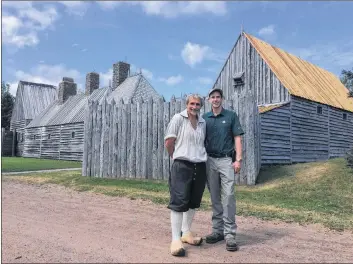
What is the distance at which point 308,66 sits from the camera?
23.5m

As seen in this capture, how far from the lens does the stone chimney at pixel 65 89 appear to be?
1288 inches

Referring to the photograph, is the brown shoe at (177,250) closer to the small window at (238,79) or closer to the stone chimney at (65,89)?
the small window at (238,79)

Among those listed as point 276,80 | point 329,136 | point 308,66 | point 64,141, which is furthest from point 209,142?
point 64,141

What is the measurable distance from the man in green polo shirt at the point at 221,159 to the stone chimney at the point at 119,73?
918 inches

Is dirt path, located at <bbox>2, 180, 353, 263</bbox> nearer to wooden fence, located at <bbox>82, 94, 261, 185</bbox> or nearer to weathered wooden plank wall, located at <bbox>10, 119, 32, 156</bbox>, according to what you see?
wooden fence, located at <bbox>82, 94, 261, 185</bbox>

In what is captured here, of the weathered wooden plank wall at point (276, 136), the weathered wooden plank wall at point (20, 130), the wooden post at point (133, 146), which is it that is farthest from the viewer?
the weathered wooden plank wall at point (20, 130)

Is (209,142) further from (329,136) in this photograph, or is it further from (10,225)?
(329,136)

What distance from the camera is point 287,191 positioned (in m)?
9.14

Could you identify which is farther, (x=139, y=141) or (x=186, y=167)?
(x=139, y=141)

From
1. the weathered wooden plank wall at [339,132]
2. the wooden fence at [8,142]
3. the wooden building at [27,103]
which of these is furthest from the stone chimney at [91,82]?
the weathered wooden plank wall at [339,132]

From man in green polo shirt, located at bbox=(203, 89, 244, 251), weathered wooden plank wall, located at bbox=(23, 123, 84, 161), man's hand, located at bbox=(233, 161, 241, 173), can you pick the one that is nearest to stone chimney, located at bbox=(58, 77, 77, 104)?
weathered wooden plank wall, located at bbox=(23, 123, 84, 161)

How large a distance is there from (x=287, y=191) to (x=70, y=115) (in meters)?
22.3

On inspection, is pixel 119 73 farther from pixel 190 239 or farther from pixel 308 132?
pixel 190 239

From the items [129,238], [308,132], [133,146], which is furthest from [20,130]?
[129,238]
